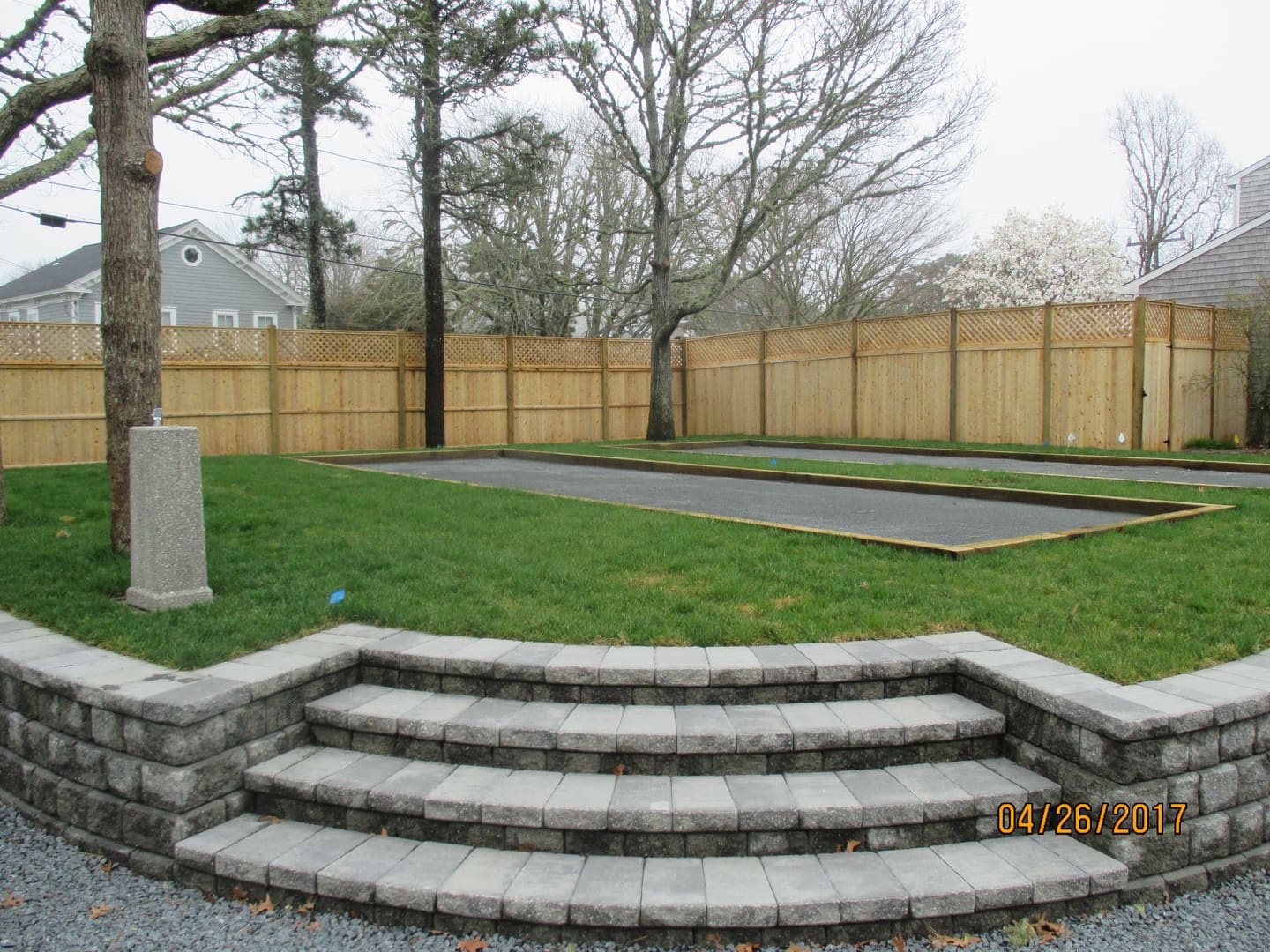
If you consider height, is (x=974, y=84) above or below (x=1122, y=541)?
above

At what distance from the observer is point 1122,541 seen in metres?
4.95

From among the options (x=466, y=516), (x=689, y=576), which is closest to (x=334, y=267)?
(x=466, y=516)

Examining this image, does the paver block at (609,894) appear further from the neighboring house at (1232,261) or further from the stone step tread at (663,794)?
the neighboring house at (1232,261)

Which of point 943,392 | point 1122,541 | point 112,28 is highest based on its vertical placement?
point 112,28

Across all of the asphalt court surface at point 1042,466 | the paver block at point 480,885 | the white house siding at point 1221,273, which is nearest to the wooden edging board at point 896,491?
the asphalt court surface at point 1042,466

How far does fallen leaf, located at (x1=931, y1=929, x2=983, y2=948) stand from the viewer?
7.18 feet

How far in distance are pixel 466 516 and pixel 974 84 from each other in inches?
578

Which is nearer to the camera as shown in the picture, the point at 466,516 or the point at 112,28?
the point at 112,28

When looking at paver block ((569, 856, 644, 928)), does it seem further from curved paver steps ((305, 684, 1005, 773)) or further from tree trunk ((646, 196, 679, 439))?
tree trunk ((646, 196, 679, 439))

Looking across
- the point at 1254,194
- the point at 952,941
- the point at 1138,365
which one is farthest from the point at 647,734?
the point at 1254,194

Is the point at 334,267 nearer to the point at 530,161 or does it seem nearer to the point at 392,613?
the point at 530,161

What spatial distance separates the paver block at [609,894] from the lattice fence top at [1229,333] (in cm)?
1408

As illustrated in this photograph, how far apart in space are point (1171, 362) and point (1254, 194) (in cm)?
677
